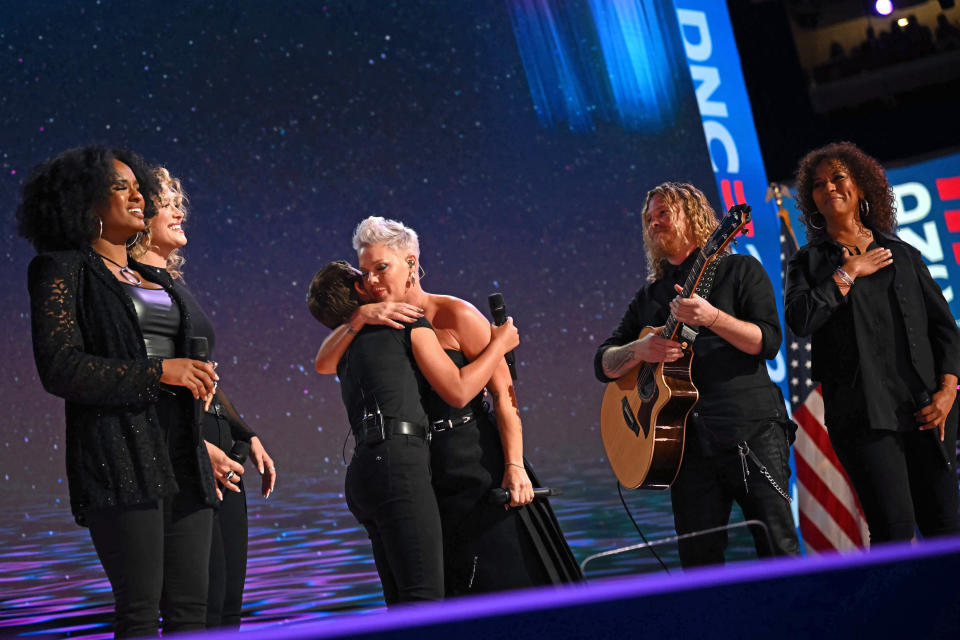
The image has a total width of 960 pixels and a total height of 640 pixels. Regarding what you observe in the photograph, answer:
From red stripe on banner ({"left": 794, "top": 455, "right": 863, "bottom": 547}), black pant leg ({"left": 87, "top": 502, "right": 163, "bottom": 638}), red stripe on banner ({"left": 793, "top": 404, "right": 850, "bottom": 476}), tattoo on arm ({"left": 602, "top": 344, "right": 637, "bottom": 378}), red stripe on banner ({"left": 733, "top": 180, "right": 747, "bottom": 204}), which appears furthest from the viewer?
red stripe on banner ({"left": 733, "top": 180, "right": 747, "bottom": 204})

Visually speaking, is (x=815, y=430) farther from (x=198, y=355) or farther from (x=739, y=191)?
(x=198, y=355)

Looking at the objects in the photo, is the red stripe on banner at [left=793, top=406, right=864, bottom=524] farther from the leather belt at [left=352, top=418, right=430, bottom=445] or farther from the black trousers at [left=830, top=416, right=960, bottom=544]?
the leather belt at [left=352, top=418, right=430, bottom=445]

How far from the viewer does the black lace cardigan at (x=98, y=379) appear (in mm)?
1698

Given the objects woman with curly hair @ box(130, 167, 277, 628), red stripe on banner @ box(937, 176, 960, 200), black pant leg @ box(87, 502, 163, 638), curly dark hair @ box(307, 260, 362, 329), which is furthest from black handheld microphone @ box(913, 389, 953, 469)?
red stripe on banner @ box(937, 176, 960, 200)

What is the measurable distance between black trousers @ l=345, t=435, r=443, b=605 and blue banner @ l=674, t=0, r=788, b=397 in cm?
303

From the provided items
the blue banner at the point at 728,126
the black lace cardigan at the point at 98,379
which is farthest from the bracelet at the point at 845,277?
the blue banner at the point at 728,126

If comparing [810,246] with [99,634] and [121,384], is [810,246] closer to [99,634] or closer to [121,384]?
[121,384]

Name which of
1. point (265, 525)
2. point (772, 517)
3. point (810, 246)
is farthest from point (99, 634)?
point (810, 246)

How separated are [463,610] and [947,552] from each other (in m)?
0.42

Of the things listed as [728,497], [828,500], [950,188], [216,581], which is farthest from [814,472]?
[216,581]

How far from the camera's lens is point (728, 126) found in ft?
16.3

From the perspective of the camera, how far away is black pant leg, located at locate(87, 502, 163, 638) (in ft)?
5.47

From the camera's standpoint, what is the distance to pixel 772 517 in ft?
7.67

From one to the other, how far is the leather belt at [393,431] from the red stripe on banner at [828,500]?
9.69 ft
